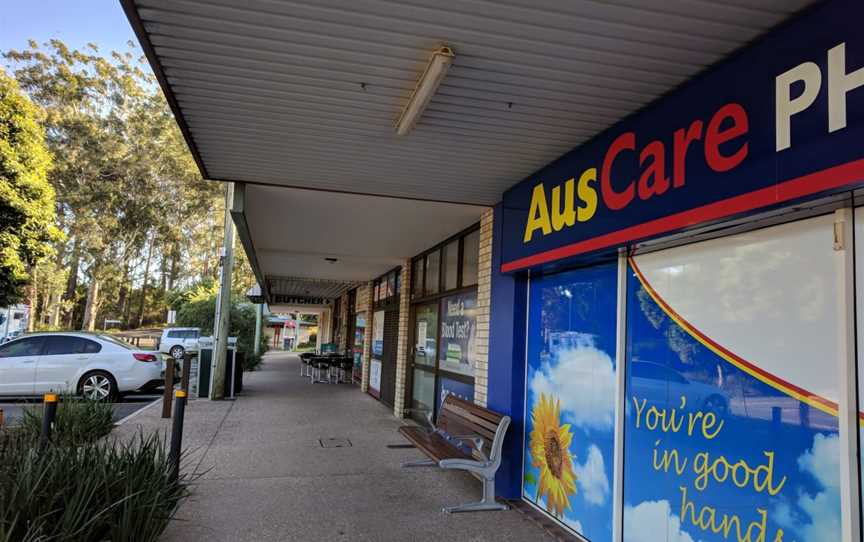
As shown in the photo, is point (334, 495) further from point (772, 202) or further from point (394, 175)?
point (772, 202)

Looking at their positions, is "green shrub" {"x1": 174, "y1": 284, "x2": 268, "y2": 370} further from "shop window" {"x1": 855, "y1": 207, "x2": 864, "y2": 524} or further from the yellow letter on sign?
"shop window" {"x1": 855, "y1": 207, "x2": 864, "y2": 524}

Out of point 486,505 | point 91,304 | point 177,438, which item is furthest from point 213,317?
point 486,505

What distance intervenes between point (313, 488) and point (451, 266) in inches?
154

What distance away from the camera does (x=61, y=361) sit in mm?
11023

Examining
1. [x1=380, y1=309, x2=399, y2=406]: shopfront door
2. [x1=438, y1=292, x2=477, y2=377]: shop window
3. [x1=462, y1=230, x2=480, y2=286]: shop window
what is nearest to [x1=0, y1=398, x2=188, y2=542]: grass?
[x1=438, y1=292, x2=477, y2=377]: shop window

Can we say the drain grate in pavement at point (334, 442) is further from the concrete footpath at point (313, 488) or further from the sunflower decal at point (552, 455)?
the sunflower decal at point (552, 455)

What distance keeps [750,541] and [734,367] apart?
88cm

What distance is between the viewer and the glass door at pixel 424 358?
359 inches

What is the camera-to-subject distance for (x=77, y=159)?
96.7 ft

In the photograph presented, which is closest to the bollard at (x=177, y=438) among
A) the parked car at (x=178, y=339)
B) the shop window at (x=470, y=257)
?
the shop window at (x=470, y=257)

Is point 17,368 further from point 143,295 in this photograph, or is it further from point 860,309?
point 143,295

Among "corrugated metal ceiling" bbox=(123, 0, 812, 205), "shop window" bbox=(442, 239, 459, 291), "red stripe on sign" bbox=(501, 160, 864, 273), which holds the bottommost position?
"red stripe on sign" bbox=(501, 160, 864, 273)

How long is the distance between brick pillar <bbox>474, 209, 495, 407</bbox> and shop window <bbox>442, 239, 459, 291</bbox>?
160 cm

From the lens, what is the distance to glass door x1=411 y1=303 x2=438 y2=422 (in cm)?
912
